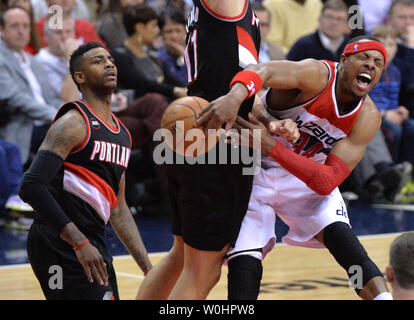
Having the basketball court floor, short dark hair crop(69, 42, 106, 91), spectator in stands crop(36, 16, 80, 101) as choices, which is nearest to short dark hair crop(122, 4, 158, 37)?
spectator in stands crop(36, 16, 80, 101)

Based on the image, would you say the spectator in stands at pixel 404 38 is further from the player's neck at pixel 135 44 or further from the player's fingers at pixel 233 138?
the player's fingers at pixel 233 138

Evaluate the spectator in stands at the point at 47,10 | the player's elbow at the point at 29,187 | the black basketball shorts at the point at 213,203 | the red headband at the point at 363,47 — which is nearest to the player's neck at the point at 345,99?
the red headband at the point at 363,47

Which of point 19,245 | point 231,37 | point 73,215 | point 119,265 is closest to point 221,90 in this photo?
point 231,37

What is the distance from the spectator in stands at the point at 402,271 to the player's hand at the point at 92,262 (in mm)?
1327

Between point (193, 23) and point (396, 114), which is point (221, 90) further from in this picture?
point (396, 114)

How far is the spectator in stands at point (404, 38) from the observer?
1073 cm

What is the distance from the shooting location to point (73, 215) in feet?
13.1

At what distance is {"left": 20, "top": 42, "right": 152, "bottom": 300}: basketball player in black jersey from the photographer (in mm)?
3752

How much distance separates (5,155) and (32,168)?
437 cm

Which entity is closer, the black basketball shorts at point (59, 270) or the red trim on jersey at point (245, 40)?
the black basketball shorts at point (59, 270)

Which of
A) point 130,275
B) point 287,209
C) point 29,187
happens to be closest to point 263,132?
point 287,209

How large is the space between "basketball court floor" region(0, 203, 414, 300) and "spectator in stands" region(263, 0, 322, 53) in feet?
10.7

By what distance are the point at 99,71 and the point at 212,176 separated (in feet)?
2.64

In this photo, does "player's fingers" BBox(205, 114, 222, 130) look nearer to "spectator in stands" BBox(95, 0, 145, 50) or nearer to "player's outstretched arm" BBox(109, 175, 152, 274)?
"player's outstretched arm" BBox(109, 175, 152, 274)
